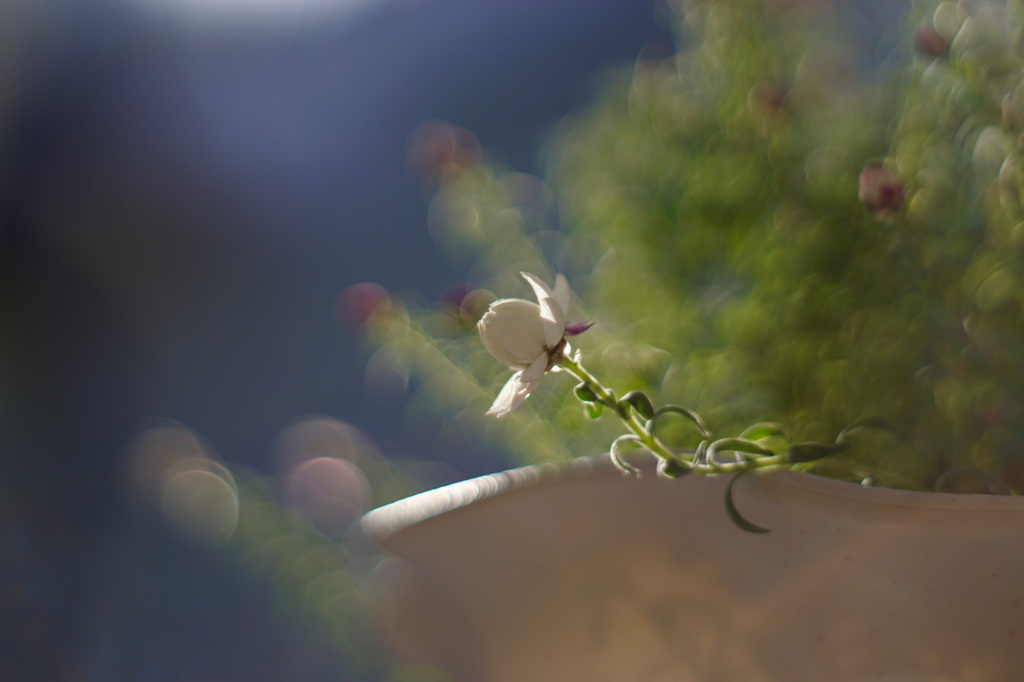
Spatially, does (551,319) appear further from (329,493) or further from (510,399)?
(329,493)

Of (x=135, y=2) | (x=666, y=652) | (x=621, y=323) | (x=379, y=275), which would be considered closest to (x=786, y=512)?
(x=666, y=652)

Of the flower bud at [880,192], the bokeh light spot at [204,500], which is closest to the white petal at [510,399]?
the flower bud at [880,192]

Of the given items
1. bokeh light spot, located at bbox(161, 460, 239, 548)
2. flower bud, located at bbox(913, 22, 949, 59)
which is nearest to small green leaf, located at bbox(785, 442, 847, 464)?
flower bud, located at bbox(913, 22, 949, 59)

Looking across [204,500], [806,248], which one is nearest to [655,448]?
[806,248]

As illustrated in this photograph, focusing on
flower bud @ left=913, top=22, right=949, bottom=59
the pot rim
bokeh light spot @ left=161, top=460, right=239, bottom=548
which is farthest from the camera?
bokeh light spot @ left=161, top=460, right=239, bottom=548

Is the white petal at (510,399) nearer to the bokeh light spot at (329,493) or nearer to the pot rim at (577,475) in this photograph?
the pot rim at (577,475)

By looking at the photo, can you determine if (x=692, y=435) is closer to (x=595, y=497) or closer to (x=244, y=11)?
(x=595, y=497)

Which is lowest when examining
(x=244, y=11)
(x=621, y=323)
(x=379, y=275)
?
(x=621, y=323)

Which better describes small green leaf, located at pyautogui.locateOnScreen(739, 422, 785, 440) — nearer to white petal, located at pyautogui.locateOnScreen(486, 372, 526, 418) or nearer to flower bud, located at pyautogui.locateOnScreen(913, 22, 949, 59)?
white petal, located at pyautogui.locateOnScreen(486, 372, 526, 418)
